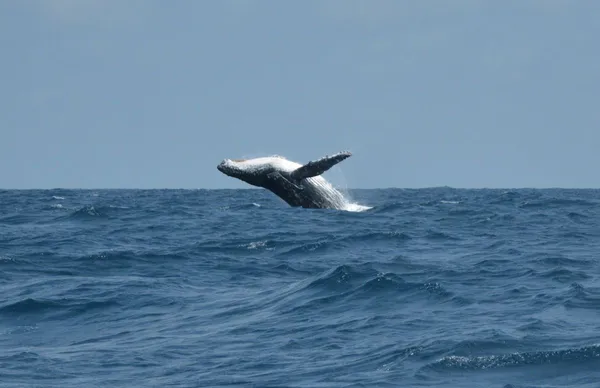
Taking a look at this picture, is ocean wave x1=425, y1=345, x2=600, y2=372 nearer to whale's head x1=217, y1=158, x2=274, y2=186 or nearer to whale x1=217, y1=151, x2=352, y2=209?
whale x1=217, y1=151, x2=352, y2=209

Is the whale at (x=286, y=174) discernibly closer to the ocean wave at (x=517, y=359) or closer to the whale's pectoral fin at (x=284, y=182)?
the whale's pectoral fin at (x=284, y=182)

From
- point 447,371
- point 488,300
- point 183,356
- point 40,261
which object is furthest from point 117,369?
point 40,261

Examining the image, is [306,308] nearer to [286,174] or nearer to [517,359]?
[517,359]

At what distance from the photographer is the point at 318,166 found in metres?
25.6

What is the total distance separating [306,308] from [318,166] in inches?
417

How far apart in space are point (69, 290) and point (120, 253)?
4.91m

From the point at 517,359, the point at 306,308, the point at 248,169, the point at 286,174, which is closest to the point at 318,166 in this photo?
the point at 286,174

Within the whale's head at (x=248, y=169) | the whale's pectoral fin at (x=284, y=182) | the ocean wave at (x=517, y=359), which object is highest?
the whale's head at (x=248, y=169)

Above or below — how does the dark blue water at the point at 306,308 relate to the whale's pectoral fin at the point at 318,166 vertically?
below

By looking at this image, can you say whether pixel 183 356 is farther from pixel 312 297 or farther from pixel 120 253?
pixel 120 253

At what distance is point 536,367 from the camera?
36.8 feet

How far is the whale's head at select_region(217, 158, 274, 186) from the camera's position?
26047mm

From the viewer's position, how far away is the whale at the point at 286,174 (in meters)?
25.9

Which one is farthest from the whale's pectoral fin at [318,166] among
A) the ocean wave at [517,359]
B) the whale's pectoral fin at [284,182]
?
the ocean wave at [517,359]
